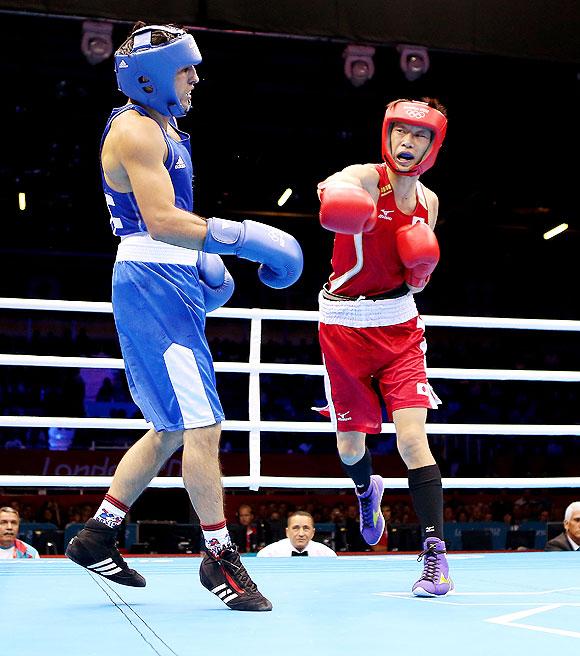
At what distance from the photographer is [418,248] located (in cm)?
→ 289

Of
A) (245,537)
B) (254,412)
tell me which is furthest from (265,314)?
(245,537)

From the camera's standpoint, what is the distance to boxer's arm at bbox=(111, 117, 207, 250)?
2.31 meters

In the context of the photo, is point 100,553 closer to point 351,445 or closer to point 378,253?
point 351,445

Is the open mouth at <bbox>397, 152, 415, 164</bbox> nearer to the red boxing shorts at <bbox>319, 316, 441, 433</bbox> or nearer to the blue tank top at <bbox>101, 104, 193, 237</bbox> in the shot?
the red boxing shorts at <bbox>319, 316, 441, 433</bbox>

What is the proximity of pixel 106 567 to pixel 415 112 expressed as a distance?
5.55 ft

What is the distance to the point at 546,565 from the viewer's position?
356cm

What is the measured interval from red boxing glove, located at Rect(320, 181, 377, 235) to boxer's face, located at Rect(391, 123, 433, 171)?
0.29 meters

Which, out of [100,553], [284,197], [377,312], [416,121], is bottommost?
[100,553]

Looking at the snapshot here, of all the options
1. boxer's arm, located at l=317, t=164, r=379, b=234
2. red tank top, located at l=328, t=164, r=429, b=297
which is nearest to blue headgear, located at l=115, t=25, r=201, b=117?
boxer's arm, located at l=317, t=164, r=379, b=234

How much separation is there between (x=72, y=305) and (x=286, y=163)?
9623 mm

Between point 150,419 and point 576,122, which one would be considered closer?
point 150,419

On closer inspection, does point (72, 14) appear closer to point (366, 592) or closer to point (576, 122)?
point (366, 592)

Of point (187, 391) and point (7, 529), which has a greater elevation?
point (187, 391)

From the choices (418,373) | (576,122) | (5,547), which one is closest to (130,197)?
(418,373)
